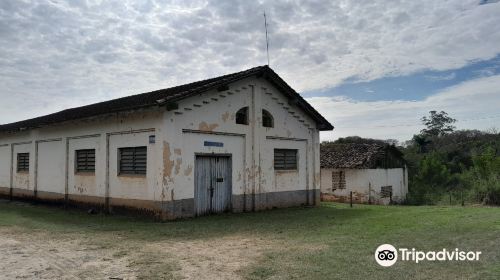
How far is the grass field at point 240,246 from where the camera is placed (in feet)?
20.9

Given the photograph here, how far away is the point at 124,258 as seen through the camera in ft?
24.5

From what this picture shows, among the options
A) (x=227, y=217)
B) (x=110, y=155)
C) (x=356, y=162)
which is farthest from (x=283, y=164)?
(x=356, y=162)

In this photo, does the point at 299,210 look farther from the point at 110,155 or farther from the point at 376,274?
the point at 376,274

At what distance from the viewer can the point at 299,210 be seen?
50.7 ft

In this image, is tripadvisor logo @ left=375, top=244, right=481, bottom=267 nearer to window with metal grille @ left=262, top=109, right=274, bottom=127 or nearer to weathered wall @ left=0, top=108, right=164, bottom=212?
weathered wall @ left=0, top=108, right=164, bottom=212

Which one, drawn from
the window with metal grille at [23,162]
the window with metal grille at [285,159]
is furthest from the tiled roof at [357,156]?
the window with metal grille at [23,162]

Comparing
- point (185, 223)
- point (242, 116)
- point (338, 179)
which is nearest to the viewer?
point (185, 223)

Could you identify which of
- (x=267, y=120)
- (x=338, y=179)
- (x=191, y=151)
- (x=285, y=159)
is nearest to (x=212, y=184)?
(x=191, y=151)

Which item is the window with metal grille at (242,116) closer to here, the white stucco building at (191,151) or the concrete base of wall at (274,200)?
the white stucco building at (191,151)

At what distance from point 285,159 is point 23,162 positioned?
40.8ft

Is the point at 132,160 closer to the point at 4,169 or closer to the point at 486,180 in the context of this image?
the point at 4,169

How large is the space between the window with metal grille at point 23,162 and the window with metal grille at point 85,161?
5.17m

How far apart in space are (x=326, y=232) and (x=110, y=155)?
7.90m

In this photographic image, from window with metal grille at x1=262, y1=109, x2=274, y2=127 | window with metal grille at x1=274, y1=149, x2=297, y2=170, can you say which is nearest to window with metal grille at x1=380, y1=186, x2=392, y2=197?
window with metal grille at x1=274, y1=149, x2=297, y2=170
